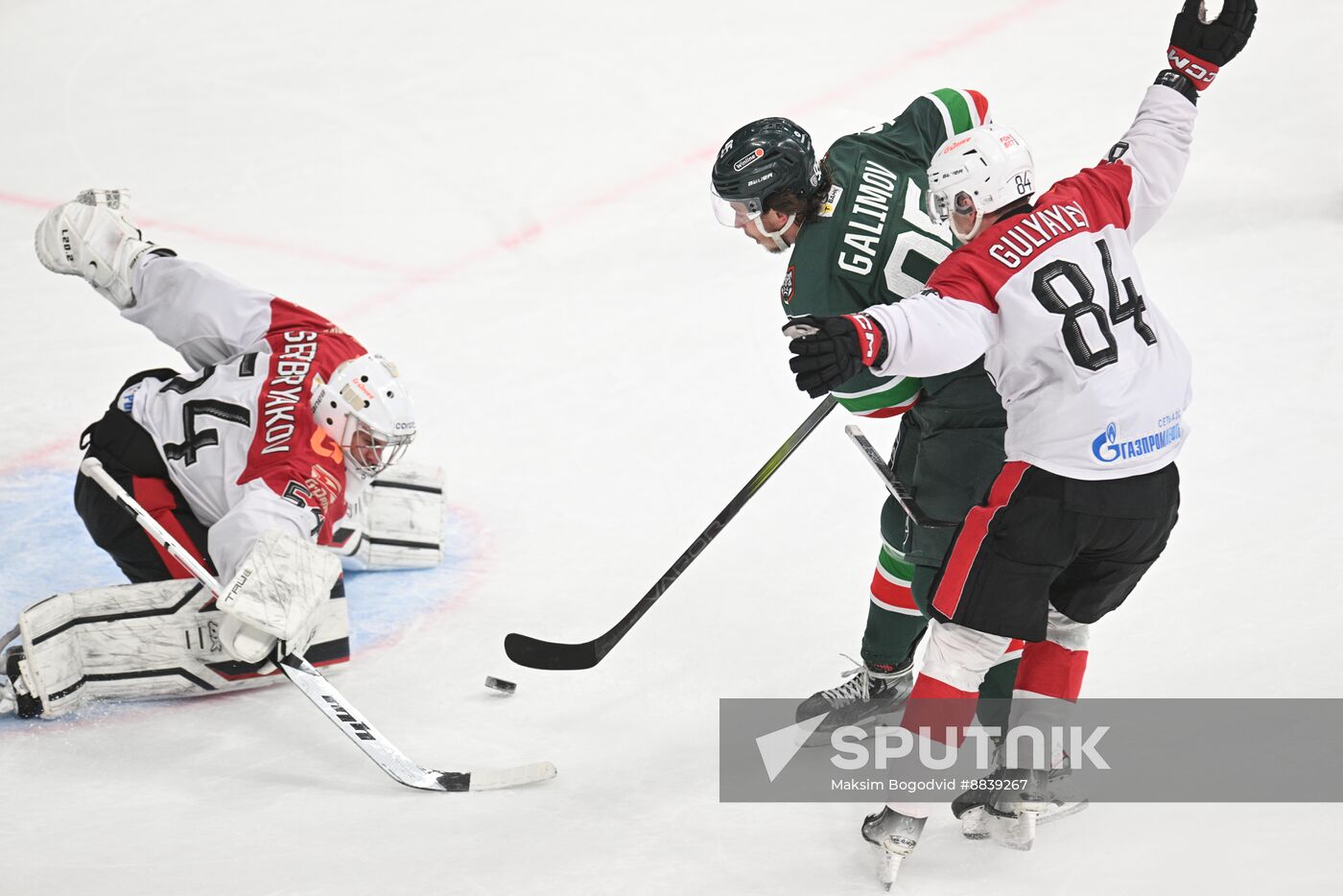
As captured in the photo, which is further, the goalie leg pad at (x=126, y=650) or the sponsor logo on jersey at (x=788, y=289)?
the goalie leg pad at (x=126, y=650)

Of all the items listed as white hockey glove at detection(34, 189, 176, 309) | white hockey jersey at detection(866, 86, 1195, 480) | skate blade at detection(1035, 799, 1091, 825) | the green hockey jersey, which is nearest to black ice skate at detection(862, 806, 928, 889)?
skate blade at detection(1035, 799, 1091, 825)

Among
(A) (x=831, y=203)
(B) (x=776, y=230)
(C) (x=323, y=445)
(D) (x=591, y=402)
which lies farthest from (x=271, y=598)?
(D) (x=591, y=402)

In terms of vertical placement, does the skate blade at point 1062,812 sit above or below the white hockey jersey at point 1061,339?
below

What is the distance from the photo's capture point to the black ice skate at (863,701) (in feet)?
11.0

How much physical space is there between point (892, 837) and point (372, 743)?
1117mm

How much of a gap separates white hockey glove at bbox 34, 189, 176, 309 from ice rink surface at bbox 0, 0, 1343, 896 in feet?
2.63

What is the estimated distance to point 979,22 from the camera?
751 cm

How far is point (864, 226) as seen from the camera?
116 inches

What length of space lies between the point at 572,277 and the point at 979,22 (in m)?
2.97

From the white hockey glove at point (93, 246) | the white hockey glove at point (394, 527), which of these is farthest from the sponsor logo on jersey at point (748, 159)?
the white hockey glove at point (93, 246)

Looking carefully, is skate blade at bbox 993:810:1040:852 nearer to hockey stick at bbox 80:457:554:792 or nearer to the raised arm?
hockey stick at bbox 80:457:554:792

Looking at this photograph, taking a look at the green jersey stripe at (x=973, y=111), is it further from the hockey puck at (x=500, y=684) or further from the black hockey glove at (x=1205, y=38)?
the hockey puck at (x=500, y=684)

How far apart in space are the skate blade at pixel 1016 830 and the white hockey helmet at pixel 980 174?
3.50ft

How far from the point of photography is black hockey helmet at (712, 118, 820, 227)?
291 cm
